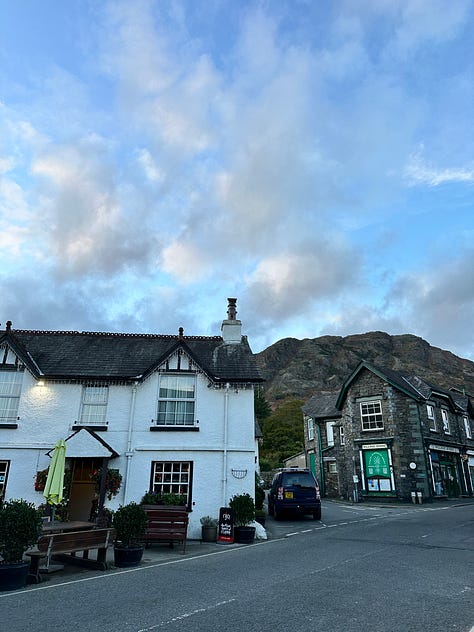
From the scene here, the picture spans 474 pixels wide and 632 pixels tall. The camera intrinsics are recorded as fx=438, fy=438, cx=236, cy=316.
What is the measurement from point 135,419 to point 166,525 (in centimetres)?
477

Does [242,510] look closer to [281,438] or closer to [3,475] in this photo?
[3,475]

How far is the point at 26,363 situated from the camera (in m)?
17.1

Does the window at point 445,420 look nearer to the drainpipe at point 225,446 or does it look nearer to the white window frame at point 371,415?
the white window frame at point 371,415

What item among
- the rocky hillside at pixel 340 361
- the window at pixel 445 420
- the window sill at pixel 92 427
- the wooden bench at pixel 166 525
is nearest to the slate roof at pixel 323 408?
the window at pixel 445 420

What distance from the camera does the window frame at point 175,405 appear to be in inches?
664

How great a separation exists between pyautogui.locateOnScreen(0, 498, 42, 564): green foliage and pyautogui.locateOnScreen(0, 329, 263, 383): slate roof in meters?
8.41

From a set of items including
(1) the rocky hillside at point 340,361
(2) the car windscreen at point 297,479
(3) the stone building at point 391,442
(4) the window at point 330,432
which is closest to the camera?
(2) the car windscreen at point 297,479

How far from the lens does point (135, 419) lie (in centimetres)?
1667

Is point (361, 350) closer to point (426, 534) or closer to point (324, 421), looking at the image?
point (324, 421)

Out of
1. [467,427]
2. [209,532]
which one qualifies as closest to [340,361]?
[467,427]

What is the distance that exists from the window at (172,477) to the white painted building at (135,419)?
0.04m

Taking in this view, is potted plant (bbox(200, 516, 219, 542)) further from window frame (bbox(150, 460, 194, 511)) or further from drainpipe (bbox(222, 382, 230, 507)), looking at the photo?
window frame (bbox(150, 460, 194, 511))

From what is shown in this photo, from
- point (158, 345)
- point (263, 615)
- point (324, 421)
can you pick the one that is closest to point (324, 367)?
point (324, 421)

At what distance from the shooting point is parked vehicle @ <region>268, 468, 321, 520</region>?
19.8 metres
